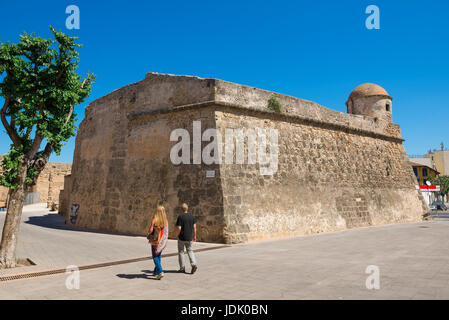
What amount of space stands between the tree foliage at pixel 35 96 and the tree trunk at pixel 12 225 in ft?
0.45

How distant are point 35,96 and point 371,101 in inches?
711

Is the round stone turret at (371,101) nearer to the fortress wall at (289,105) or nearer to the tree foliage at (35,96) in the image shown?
the fortress wall at (289,105)

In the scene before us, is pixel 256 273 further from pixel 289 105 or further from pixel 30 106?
pixel 289 105

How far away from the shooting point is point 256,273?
620cm

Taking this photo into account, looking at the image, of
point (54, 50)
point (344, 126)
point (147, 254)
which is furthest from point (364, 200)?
point (54, 50)

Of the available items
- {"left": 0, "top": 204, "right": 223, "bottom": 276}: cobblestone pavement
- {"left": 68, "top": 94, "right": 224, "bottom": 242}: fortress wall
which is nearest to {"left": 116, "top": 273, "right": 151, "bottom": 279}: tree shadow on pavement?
{"left": 0, "top": 204, "right": 223, "bottom": 276}: cobblestone pavement

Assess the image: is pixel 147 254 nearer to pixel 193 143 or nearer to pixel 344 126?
pixel 193 143

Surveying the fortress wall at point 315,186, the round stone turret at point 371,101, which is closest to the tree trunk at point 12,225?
the fortress wall at point 315,186

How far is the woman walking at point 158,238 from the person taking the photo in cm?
591

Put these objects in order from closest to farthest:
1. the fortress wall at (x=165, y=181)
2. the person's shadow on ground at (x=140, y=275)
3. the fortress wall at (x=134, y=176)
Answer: the person's shadow on ground at (x=140, y=275)
the fortress wall at (x=165, y=181)
the fortress wall at (x=134, y=176)

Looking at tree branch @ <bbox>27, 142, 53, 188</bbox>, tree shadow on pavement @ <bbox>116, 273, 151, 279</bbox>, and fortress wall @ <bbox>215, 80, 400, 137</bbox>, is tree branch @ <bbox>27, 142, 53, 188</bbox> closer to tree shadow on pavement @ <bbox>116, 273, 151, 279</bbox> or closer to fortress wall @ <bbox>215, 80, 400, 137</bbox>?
tree shadow on pavement @ <bbox>116, 273, 151, 279</bbox>

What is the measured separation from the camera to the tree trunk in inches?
279

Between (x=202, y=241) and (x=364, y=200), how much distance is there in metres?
9.98

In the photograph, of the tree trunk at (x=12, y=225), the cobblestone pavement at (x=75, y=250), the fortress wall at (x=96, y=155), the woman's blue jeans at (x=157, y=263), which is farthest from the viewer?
the fortress wall at (x=96, y=155)
